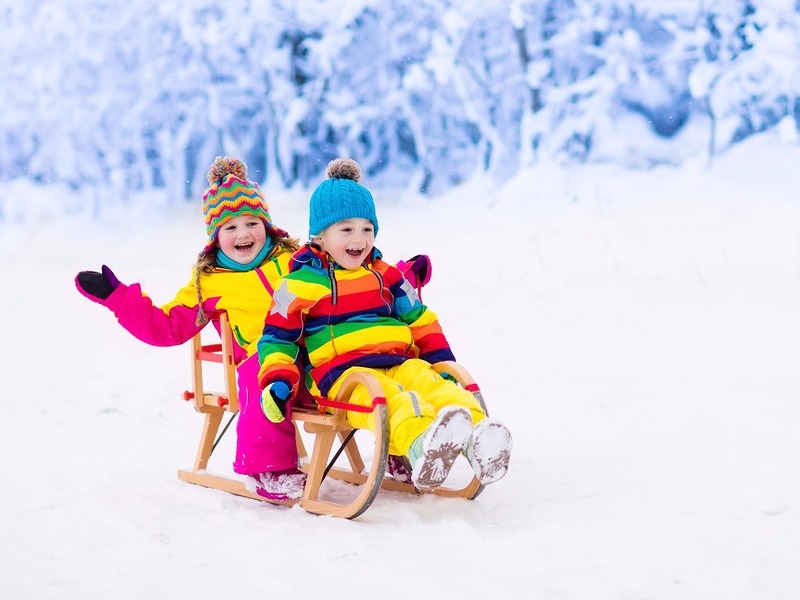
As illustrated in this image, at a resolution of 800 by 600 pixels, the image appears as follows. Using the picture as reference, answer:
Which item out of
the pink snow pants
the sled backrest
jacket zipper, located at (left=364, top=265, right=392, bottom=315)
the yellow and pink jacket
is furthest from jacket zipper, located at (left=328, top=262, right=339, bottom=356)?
the sled backrest

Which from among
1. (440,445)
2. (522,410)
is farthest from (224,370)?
(522,410)

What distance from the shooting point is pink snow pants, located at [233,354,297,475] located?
8.22 feet

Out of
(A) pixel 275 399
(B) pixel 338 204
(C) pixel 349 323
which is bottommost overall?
(A) pixel 275 399

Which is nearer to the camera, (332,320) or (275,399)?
(275,399)

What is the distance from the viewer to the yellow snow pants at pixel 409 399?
7.30 ft

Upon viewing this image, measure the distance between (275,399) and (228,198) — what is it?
758mm

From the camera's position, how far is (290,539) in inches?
84.4

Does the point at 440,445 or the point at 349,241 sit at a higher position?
the point at 349,241

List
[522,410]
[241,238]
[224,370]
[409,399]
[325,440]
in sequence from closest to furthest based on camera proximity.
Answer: [409,399], [325,440], [224,370], [241,238], [522,410]

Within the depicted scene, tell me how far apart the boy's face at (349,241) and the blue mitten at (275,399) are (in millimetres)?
396

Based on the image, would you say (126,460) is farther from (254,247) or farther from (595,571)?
(595,571)

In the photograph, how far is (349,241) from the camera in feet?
8.17

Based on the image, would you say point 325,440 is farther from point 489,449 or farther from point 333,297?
point 489,449

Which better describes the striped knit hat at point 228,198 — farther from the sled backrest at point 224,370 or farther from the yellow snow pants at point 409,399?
the yellow snow pants at point 409,399
